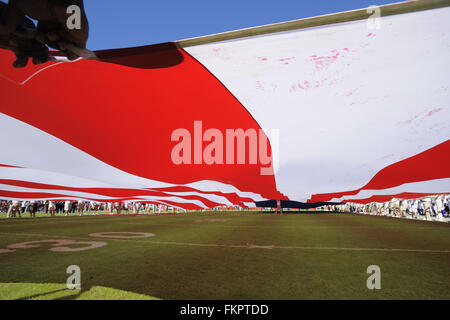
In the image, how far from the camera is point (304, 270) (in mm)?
5102

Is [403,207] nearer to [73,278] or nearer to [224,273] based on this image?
[224,273]

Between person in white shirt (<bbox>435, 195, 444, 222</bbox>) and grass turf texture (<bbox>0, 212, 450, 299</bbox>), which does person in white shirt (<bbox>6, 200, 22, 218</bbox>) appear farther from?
person in white shirt (<bbox>435, 195, 444, 222</bbox>)

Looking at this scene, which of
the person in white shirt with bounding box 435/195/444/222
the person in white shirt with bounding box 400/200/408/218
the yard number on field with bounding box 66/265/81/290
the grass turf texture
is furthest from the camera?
the person in white shirt with bounding box 400/200/408/218

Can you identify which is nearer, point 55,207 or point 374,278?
point 374,278

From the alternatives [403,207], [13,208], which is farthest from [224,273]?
[403,207]

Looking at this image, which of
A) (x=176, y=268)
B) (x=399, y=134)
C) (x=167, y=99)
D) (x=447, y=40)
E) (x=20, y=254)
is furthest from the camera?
(x=20, y=254)

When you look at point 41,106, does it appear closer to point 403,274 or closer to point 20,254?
point 20,254

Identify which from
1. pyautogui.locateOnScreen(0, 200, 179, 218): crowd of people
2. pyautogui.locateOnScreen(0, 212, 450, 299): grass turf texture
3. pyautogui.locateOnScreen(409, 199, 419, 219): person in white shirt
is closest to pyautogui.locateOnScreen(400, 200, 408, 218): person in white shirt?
pyautogui.locateOnScreen(409, 199, 419, 219): person in white shirt

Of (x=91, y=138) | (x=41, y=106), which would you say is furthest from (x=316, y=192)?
(x=41, y=106)

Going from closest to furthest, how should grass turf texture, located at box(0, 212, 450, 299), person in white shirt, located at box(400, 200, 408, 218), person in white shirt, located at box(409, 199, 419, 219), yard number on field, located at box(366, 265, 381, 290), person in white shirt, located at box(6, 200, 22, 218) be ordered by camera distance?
grass turf texture, located at box(0, 212, 450, 299), yard number on field, located at box(366, 265, 381, 290), person in white shirt, located at box(6, 200, 22, 218), person in white shirt, located at box(409, 199, 419, 219), person in white shirt, located at box(400, 200, 408, 218)

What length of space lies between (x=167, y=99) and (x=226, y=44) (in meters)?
1.43

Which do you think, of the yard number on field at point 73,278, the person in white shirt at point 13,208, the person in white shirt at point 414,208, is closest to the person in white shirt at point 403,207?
the person in white shirt at point 414,208

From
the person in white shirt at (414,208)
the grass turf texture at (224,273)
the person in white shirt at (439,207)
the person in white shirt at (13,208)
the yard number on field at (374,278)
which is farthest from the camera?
the person in white shirt at (414,208)

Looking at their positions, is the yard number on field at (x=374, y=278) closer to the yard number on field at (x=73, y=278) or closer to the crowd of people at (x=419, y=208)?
the yard number on field at (x=73, y=278)
